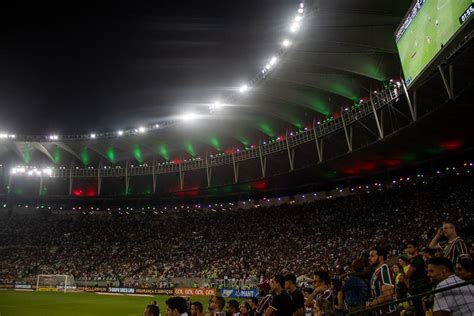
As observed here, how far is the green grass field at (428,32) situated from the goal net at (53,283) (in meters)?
36.7

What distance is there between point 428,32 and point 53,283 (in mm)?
39893

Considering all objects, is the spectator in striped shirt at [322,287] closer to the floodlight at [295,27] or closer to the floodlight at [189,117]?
the floodlight at [295,27]

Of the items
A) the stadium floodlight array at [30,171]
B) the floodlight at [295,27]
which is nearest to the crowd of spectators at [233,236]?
the stadium floodlight array at [30,171]

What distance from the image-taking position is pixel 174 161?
50250 mm

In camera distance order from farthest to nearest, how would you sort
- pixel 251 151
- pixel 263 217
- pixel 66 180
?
pixel 66 180 < pixel 263 217 < pixel 251 151

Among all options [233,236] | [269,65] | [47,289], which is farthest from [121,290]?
[269,65]

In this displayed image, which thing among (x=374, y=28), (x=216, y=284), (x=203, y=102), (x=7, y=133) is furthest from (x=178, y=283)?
(x=7, y=133)

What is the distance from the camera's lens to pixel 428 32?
14242mm

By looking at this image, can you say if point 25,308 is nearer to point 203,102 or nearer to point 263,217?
point 203,102

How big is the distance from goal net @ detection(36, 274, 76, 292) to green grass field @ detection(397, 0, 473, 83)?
36.7 meters

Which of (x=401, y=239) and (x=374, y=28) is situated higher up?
(x=374, y=28)

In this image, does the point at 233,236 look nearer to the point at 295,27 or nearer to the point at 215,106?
the point at 215,106

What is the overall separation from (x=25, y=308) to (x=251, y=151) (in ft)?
81.4

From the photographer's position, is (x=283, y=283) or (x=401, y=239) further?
(x=401, y=239)
